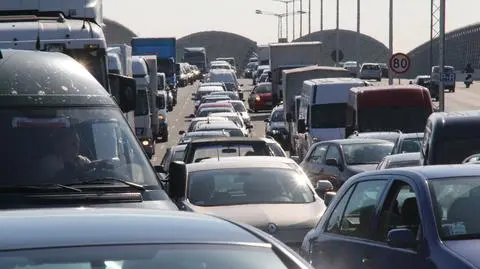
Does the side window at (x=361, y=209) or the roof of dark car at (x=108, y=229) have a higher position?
the roof of dark car at (x=108, y=229)

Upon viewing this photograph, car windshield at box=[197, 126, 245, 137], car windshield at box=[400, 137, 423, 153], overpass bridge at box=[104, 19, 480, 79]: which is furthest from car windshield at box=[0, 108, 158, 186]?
overpass bridge at box=[104, 19, 480, 79]

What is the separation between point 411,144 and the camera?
23094 millimetres

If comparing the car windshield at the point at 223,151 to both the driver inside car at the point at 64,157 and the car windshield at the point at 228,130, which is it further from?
the car windshield at the point at 228,130

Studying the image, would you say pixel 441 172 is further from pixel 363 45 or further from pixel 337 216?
pixel 363 45

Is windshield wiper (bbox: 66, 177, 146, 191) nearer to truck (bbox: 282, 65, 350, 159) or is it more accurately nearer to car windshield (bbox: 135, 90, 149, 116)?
truck (bbox: 282, 65, 350, 159)

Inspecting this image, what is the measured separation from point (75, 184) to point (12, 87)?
105cm

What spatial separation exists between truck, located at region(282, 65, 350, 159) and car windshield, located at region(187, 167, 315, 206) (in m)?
19.1

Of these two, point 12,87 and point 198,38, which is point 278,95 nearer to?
point 12,87

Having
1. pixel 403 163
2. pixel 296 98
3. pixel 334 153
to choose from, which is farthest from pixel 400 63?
pixel 403 163

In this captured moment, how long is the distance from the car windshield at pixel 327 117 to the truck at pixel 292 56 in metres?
29.2

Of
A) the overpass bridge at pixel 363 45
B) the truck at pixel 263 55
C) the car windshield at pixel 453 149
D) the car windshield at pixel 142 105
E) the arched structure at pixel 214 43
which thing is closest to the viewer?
the car windshield at pixel 453 149

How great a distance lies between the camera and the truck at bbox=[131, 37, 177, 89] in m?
70.4

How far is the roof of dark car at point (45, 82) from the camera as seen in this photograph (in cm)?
1010

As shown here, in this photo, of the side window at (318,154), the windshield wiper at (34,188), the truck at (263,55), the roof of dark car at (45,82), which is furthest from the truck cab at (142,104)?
the truck at (263,55)
